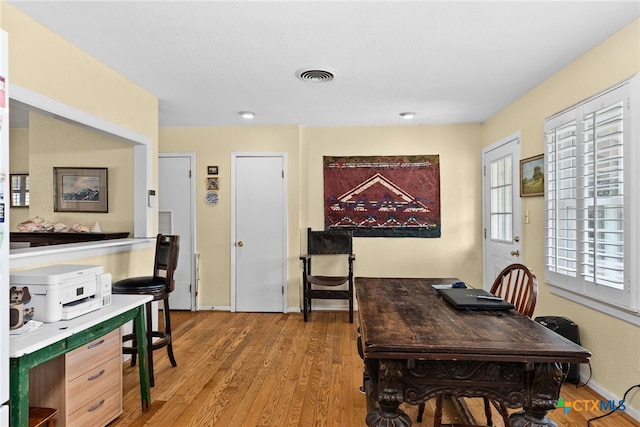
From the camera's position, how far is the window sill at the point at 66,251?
2125 mm

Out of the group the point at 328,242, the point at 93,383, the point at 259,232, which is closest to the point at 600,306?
the point at 328,242

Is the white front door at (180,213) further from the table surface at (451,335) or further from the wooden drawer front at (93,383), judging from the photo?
the table surface at (451,335)

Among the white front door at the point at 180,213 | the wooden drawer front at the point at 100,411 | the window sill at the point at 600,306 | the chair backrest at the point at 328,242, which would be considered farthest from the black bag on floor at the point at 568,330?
the white front door at the point at 180,213

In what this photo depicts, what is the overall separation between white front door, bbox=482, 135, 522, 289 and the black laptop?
2010 millimetres

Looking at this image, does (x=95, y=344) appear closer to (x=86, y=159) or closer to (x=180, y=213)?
(x=86, y=159)

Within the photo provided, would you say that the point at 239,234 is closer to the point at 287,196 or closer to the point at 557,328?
the point at 287,196

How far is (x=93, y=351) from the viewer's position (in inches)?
77.4

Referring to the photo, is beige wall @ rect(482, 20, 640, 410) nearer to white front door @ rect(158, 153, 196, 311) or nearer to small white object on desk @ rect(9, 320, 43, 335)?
small white object on desk @ rect(9, 320, 43, 335)

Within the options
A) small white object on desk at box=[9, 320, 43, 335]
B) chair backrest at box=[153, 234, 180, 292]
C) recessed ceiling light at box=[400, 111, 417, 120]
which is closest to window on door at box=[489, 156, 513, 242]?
recessed ceiling light at box=[400, 111, 417, 120]

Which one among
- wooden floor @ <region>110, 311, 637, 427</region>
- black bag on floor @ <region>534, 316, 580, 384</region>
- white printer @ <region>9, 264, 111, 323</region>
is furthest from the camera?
black bag on floor @ <region>534, 316, 580, 384</region>

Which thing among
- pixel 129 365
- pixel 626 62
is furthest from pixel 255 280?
pixel 626 62

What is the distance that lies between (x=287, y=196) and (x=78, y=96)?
2501 millimetres

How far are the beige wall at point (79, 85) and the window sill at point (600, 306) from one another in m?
3.56

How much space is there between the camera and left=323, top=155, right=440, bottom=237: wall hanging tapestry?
15.1ft
